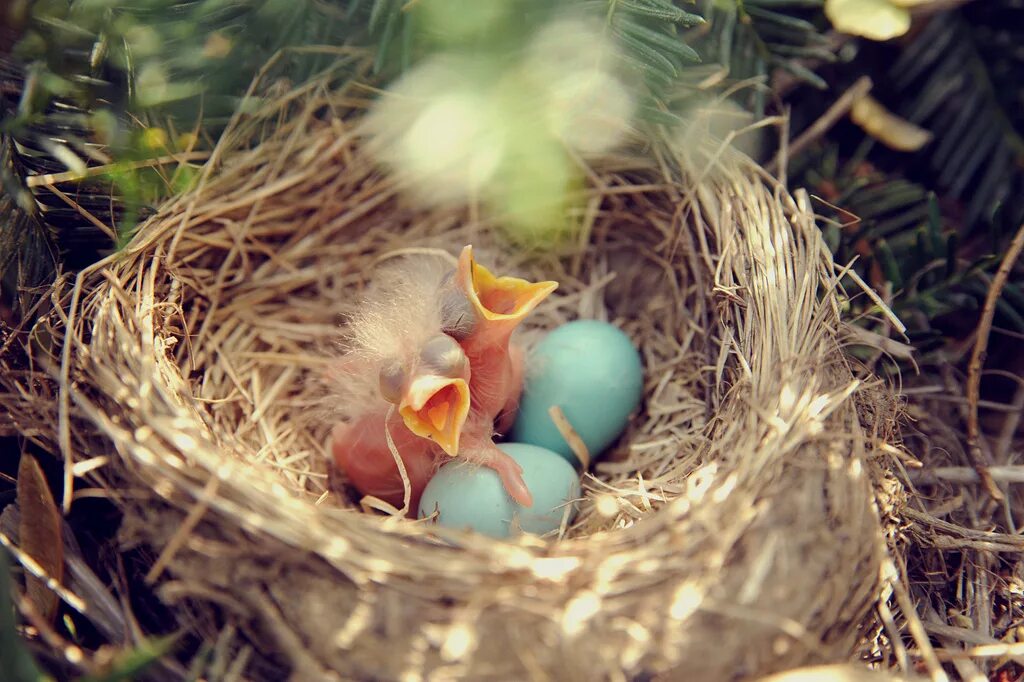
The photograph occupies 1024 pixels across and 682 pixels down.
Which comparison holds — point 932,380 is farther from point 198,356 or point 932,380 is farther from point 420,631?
point 198,356

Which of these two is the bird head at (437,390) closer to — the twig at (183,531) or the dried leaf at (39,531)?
the twig at (183,531)

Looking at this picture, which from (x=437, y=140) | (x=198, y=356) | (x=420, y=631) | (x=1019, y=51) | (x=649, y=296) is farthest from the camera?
(x=649, y=296)

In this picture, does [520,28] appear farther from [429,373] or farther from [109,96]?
[109,96]

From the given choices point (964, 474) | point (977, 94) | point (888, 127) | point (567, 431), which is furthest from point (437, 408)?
point (977, 94)

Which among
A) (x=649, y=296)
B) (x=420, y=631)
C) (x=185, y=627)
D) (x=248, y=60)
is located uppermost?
(x=248, y=60)

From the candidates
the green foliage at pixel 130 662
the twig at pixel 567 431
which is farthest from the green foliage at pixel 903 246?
the green foliage at pixel 130 662

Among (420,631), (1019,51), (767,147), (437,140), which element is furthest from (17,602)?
(1019,51)
